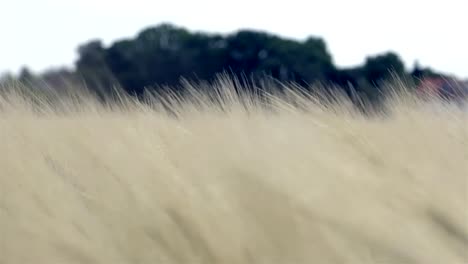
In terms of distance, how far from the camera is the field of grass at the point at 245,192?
2.68 meters

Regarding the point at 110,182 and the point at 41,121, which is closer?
the point at 110,182

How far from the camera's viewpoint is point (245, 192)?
286 cm

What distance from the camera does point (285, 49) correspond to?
20.1 m

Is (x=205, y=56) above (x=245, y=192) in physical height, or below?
above

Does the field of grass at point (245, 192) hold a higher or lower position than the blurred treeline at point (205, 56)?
lower

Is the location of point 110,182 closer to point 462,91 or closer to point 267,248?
point 267,248

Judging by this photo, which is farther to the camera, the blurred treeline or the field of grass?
the blurred treeline

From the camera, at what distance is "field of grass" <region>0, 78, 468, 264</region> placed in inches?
105

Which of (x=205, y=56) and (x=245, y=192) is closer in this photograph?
(x=245, y=192)

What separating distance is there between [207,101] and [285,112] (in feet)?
1.98

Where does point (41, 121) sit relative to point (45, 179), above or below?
above

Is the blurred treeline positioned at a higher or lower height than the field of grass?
higher

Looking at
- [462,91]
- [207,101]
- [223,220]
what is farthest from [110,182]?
[462,91]

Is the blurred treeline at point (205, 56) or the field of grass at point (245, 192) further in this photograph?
the blurred treeline at point (205, 56)
